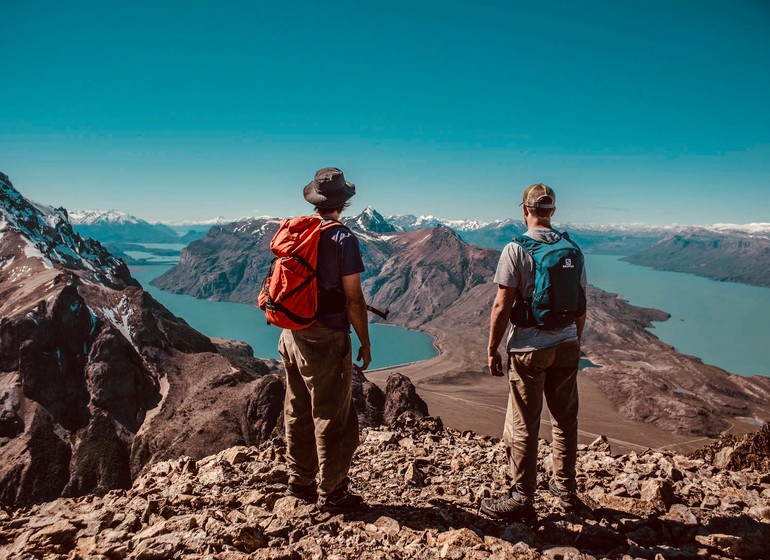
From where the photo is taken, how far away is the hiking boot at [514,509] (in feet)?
16.3

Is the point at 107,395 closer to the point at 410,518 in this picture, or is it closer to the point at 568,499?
the point at 410,518

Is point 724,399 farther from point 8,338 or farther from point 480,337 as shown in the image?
point 8,338

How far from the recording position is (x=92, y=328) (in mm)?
76000

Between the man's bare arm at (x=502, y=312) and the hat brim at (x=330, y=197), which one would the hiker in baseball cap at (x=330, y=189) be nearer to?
the hat brim at (x=330, y=197)

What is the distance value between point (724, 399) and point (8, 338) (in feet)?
490

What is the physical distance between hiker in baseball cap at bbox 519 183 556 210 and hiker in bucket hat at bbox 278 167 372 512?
2000 millimetres

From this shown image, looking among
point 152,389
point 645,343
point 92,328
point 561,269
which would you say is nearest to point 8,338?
point 92,328

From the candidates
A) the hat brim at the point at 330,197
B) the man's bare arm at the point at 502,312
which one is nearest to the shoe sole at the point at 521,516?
the man's bare arm at the point at 502,312

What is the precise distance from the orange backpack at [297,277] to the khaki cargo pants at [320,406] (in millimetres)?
235

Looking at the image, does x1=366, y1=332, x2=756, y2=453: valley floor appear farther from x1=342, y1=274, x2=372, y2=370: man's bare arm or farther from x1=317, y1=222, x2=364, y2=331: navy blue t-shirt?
x1=317, y1=222, x2=364, y2=331: navy blue t-shirt

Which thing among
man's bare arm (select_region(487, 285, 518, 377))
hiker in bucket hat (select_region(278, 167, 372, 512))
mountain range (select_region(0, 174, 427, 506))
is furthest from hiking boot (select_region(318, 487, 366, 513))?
mountain range (select_region(0, 174, 427, 506))

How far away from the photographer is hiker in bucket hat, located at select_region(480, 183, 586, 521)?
4777 mm

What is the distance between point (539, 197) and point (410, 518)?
12.8ft

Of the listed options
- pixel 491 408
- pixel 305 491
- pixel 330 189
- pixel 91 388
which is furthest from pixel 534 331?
pixel 491 408
